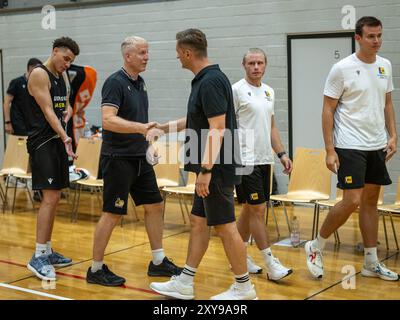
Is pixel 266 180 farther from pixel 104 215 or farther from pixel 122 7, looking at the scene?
pixel 122 7

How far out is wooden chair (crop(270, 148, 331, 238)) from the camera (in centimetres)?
634

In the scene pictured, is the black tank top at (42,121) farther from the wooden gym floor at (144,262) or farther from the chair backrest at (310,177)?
the chair backrest at (310,177)

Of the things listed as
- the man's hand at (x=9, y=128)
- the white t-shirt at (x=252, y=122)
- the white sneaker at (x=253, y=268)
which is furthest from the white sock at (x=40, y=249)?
the man's hand at (x=9, y=128)

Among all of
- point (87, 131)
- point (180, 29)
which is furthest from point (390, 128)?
point (87, 131)

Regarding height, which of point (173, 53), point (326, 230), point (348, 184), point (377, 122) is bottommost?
point (326, 230)

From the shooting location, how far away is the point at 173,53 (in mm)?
9016

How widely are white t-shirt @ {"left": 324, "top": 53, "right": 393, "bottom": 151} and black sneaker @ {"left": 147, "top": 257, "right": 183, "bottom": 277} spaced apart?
1.59 m


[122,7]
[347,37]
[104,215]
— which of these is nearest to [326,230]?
[104,215]

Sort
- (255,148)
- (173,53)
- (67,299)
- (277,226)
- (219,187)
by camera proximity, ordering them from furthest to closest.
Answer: (173,53) < (277,226) < (255,148) < (67,299) < (219,187)

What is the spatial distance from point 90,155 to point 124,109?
3.24 meters

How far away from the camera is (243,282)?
4164 millimetres

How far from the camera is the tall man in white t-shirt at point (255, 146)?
480 centimetres

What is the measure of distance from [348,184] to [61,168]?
225 centimetres

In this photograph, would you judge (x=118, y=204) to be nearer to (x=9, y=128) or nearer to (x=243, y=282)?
(x=243, y=282)
